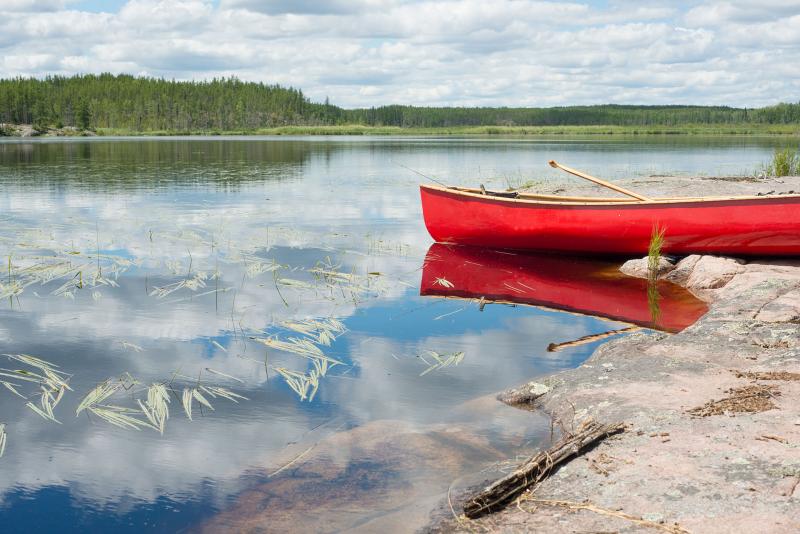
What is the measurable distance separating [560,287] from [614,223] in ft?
6.06

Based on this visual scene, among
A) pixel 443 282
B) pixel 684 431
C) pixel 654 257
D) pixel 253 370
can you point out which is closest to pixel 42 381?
pixel 253 370

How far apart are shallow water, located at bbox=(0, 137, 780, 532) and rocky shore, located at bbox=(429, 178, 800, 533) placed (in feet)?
2.03

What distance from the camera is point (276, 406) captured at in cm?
625

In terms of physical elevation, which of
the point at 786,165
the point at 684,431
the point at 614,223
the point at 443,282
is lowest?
the point at 443,282

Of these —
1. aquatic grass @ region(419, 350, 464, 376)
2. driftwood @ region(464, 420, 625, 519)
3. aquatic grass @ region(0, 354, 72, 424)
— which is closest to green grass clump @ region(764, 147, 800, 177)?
aquatic grass @ region(419, 350, 464, 376)

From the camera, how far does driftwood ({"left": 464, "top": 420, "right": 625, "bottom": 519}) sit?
4180mm

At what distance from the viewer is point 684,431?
4824 mm

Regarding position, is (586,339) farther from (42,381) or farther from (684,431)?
(42,381)

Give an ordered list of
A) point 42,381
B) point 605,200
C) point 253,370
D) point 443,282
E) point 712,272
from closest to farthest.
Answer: point 42,381, point 253,370, point 712,272, point 443,282, point 605,200

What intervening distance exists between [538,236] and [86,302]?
727cm

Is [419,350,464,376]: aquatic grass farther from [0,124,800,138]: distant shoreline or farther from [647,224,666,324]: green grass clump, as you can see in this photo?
[0,124,800,138]: distant shoreline

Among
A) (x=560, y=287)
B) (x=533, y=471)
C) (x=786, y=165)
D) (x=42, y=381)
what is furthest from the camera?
(x=786, y=165)

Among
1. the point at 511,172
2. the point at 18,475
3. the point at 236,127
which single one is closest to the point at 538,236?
the point at 18,475

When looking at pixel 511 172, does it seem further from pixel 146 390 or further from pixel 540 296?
pixel 146 390
